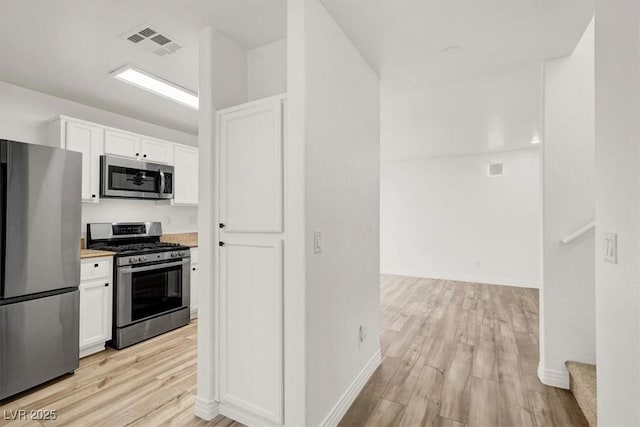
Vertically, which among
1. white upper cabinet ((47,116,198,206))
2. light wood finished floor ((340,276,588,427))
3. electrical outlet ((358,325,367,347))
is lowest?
light wood finished floor ((340,276,588,427))

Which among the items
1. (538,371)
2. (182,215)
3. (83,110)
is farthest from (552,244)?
(83,110)

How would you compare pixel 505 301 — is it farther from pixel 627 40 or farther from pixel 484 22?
pixel 627 40

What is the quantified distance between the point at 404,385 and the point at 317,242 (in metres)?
1.41

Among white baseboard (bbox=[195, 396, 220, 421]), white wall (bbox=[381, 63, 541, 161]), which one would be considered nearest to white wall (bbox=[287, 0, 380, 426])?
Result: white baseboard (bbox=[195, 396, 220, 421])

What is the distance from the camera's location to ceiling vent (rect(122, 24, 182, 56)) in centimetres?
205

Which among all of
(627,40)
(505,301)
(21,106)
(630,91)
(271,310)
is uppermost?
(21,106)

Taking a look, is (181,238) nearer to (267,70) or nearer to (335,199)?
(267,70)

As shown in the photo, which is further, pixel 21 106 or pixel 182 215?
pixel 182 215

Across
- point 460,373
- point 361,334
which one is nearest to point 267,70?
point 361,334

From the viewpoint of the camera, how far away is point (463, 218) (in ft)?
20.0

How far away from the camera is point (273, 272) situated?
5.73 feet

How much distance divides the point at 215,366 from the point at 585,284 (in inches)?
103

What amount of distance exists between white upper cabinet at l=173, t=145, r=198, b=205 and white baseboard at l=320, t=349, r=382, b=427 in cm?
303

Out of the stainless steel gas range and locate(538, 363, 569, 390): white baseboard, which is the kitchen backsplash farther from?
locate(538, 363, 569, 390): white baseboard
